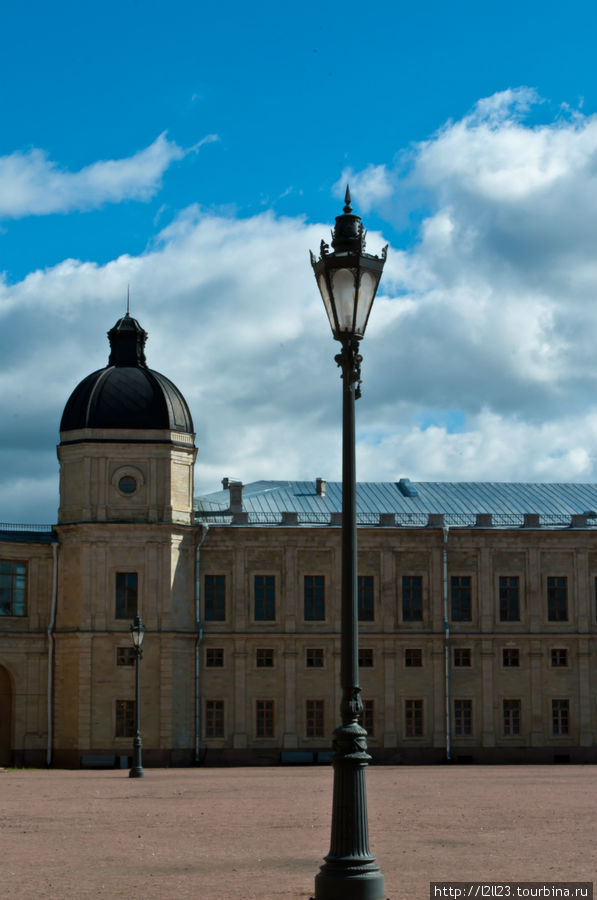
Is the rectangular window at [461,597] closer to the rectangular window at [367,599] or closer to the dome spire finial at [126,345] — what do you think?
the rectangular window at [367,599]

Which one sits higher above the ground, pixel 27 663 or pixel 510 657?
pixel 510 657

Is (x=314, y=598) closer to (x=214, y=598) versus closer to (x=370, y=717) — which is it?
(x=214, y=598)

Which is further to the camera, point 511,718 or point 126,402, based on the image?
point 511,718

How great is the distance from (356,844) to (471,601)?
159 ft

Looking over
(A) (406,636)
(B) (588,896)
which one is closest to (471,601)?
(A) (406,636)

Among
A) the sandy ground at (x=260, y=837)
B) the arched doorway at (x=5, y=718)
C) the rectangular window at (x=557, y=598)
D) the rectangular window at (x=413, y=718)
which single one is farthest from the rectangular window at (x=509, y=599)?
the sandy ground at (x=260, y=837)

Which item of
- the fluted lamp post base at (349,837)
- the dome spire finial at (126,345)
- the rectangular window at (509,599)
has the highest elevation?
the dome spire finial at (126,345)

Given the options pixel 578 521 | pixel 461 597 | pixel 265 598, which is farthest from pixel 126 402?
pixel 578 521

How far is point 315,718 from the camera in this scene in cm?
5903

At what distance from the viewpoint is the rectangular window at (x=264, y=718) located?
58.7m

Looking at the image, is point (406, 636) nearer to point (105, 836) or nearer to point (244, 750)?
point (244, 750)

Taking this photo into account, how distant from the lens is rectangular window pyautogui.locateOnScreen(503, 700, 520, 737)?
60.0m

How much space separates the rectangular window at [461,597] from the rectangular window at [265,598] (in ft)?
26.2

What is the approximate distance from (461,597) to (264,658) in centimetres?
920
